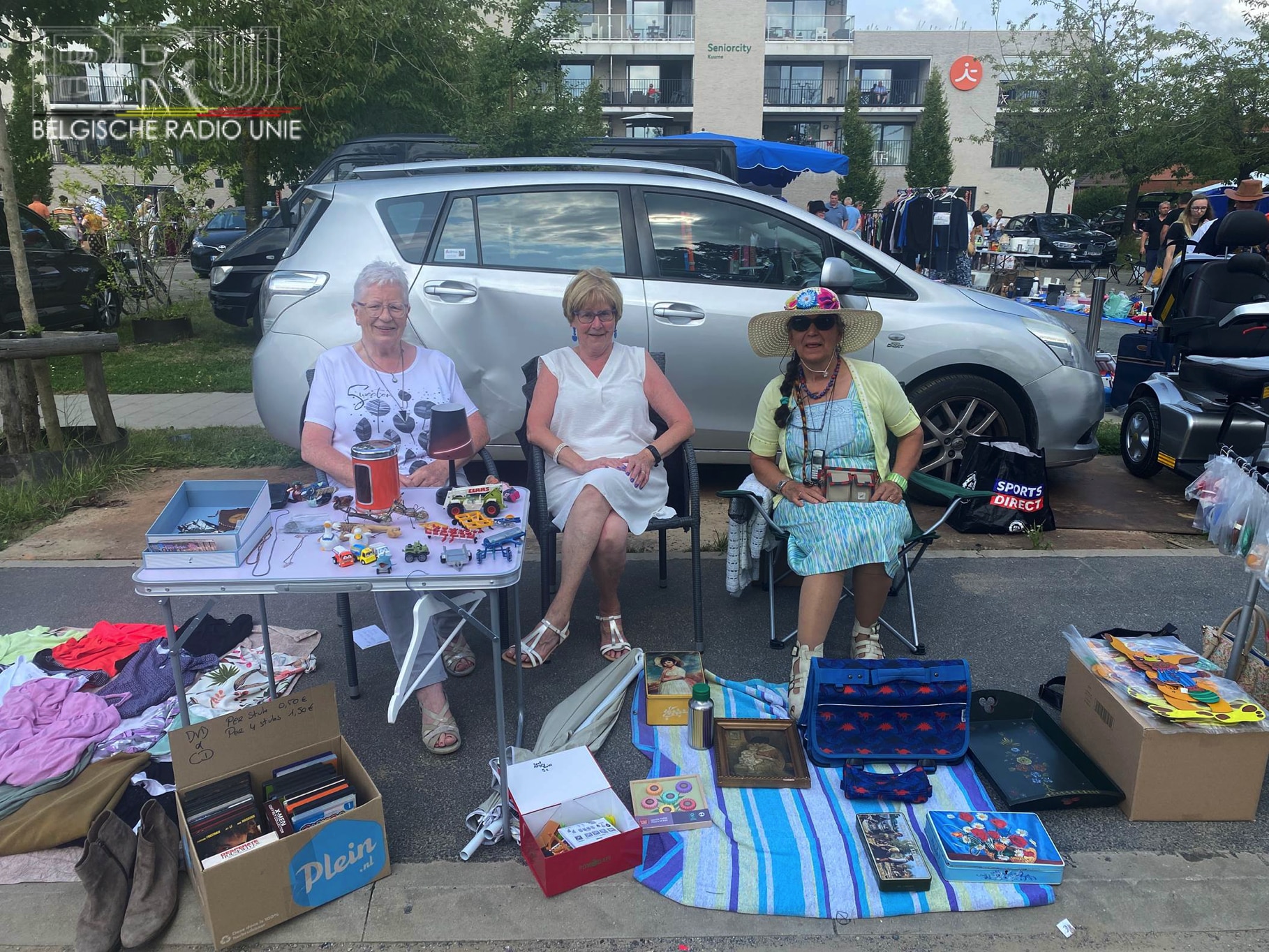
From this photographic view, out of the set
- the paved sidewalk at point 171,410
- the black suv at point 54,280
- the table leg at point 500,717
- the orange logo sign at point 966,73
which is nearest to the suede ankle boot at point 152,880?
the table leg at point 500,717

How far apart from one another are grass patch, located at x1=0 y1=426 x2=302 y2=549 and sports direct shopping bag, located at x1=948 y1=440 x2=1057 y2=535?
418cm

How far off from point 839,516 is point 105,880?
2.47 metres

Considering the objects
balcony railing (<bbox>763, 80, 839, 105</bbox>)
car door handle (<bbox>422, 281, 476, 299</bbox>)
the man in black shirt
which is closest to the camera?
car door handle (<bbox>422, 281, 476, 299</bbox>)

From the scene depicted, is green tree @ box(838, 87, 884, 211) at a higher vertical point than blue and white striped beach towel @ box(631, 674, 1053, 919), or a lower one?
higher

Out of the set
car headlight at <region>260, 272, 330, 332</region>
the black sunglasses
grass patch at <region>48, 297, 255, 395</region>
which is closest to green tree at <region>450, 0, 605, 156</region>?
grass patch at <region>48, 297, 255, 395</region>

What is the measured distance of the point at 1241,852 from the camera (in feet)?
8.07

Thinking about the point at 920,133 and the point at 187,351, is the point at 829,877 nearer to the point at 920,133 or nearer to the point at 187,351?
the point at 187,351

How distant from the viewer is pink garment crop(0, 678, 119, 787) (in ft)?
8.57

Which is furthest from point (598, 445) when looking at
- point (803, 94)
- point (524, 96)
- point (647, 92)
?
point (803, 94)

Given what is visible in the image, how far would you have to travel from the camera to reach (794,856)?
2420mm

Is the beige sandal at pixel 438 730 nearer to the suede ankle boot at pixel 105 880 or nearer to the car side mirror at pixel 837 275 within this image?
the suede ankle boot at pixel 105 880

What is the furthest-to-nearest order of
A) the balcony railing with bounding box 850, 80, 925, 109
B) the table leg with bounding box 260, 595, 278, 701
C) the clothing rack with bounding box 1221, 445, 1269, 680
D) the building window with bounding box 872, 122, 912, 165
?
1. the building window with bounding box 872, 122, 912, 165
2. the balcony railing with bounding box 850, 80, 925, 109
3. the table leg with bounding box 260, 595, 278, 701
4. the clothing rack with bounding box 1221, 445, 1269, 680

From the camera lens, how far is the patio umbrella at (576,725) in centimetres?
249

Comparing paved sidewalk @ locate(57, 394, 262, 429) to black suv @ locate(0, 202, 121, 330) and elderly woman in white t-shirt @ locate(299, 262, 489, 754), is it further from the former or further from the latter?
elderly woman in white t-shirt @ locate(299, 262, 489, 754)
